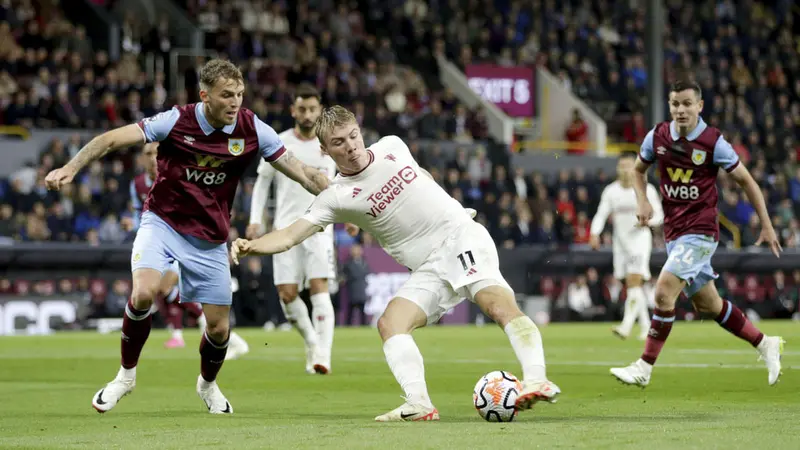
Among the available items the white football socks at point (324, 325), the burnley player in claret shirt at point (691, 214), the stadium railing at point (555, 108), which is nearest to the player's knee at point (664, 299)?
the burnley player in claret shirt at point (691, 214)

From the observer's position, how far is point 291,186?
13.2m

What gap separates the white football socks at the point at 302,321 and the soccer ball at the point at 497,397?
17.1ft

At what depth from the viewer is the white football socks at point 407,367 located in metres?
8.09

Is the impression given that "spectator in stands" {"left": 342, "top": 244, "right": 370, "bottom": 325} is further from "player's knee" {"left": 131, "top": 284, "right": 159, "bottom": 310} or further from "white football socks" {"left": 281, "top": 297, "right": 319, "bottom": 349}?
"player's knee" {"left": 131, "top": 284, "right": 159, "bottom": 310}

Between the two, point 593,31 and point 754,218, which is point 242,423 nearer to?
point 754,218

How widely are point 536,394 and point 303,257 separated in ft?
19.9

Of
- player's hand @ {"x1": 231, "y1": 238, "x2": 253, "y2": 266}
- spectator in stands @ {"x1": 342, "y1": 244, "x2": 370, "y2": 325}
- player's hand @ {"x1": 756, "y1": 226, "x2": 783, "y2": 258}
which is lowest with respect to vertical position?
spectator in stands @ {"x1": 342, "y1": 244, "x2": 370, "y2": 325}

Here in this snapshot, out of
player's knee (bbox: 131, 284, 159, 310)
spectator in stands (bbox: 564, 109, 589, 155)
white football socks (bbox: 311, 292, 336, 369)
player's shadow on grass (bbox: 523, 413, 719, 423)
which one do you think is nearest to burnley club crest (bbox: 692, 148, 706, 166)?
player's shadow on grass (bbox: 523, 413, 719, 423)

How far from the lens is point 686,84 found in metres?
11.1

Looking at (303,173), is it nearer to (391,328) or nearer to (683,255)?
(391,328)

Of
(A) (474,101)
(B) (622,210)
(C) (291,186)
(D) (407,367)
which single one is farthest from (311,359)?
(A) (474,101)

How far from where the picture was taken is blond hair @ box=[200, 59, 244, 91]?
28.9ft

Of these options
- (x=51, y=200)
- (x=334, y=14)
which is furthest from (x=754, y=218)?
(x=51, y=200)

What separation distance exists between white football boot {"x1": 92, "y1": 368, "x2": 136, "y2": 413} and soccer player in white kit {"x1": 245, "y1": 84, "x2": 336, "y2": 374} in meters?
3.86
